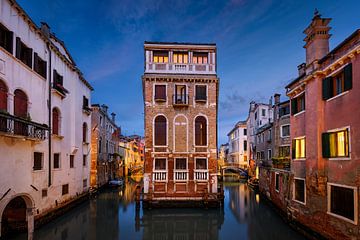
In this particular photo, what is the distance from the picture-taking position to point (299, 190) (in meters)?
14.5

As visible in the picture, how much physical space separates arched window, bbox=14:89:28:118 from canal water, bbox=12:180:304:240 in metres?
6.18

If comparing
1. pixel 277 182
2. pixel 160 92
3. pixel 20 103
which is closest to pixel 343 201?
pixel 277 182

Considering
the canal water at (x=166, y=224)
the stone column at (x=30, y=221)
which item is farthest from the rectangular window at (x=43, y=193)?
the canal water at (x=166, y=224)

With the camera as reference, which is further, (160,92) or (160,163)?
(160,92)

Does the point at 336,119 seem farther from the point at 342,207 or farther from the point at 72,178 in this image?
the point at 72,178

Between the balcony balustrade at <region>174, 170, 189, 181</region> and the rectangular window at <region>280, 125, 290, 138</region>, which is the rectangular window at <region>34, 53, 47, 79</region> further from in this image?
the rectangular window at <region>280, 125, 290, 138</region>

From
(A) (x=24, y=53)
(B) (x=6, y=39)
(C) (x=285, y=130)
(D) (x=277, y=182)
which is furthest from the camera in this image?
(C) (x=285, y=130)

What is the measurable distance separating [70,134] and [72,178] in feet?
11.2

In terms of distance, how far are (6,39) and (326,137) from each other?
1517 centimetres

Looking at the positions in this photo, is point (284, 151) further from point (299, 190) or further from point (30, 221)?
point (30, 221)

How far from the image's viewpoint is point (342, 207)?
10.5 metres

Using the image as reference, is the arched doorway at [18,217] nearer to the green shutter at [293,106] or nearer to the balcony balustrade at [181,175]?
the balcony balustrade at [181,175]

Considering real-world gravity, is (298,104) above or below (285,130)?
above

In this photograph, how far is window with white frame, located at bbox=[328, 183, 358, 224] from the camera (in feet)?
31.9
